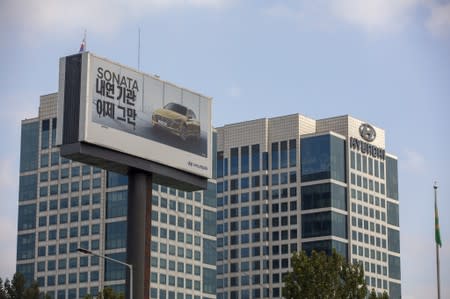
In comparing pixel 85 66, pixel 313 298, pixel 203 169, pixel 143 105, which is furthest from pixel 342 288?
pixel 85 66

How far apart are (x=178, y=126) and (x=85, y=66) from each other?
1273cm

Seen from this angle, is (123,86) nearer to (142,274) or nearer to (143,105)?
(143,105)

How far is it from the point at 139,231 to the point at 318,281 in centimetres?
2626

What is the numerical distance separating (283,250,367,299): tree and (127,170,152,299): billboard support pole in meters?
22.4

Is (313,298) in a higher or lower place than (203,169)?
lower

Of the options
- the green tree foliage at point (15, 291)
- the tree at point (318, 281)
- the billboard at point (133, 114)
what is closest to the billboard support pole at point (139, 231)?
the billboard at point (133, 114)

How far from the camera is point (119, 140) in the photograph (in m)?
105

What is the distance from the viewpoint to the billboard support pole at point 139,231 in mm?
104125

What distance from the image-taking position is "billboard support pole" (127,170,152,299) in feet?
342

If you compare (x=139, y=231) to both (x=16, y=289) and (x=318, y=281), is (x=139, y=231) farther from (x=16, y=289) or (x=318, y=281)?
(x=16, y=289)

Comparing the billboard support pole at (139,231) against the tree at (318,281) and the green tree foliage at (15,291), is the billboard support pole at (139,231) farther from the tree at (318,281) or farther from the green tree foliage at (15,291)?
the green tree foliage at (15,291)

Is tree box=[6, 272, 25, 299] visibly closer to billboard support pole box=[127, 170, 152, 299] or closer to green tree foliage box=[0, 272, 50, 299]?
green tree foliage box=[0, 272, 50, 299]

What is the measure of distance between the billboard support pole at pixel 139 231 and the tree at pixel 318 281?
2238 centimetres

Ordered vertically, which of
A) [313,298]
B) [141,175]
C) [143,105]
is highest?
[143,105]
